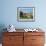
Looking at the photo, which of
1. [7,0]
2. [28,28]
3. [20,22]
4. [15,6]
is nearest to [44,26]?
[28,28]

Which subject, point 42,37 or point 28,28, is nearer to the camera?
point 42,37

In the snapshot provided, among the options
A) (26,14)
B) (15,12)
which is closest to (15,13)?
(15,12)

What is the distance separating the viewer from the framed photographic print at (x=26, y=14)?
4.49m

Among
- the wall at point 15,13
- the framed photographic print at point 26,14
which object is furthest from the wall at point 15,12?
the framed photographic print at point 26,14

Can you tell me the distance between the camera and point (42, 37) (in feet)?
13.3

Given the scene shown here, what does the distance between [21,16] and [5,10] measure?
573 millimetres

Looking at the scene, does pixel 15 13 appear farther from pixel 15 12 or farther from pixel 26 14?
pixel 26 14

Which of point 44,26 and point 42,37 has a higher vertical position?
point 44,26

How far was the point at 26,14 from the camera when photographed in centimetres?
452

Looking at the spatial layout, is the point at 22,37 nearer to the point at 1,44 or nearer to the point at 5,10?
the point at 1,44

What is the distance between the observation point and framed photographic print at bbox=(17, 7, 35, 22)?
4.49 metres

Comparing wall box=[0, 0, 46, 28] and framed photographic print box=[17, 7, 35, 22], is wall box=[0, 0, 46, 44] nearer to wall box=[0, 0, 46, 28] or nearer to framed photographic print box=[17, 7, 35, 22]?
wall box=[0, 0, 46, 28]

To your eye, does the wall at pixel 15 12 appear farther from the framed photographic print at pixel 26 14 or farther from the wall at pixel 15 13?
the framed photographic print at pixel 26 14

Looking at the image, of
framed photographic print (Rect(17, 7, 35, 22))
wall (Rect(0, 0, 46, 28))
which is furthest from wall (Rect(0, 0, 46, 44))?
framed photographic print (Rect(17, 7, 35, 22))
